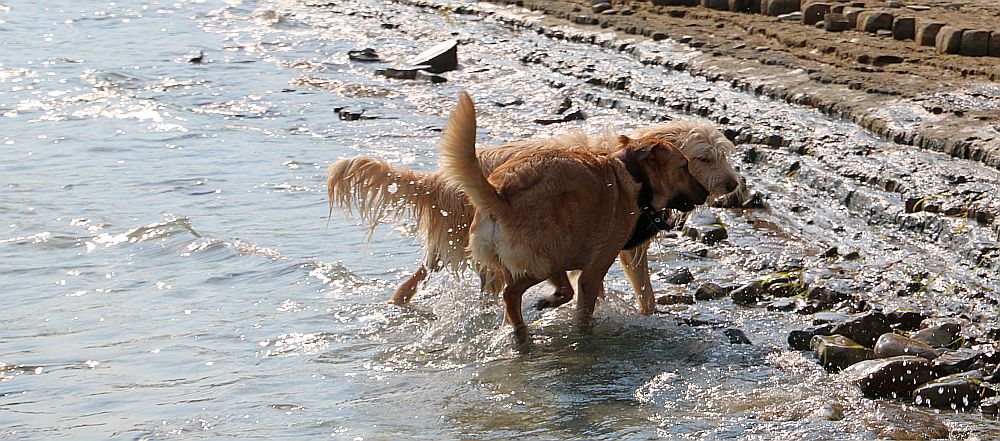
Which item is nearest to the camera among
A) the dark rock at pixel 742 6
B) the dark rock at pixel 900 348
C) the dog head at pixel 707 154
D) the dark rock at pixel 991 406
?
the dark rock at pixel 991 406

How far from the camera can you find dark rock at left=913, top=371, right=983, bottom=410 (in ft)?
17.2

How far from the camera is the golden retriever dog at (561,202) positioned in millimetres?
5809

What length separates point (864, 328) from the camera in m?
6.11

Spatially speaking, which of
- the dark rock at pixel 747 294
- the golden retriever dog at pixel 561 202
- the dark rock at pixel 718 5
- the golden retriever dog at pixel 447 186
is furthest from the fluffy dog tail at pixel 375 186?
the dark rock at pixel 718 5

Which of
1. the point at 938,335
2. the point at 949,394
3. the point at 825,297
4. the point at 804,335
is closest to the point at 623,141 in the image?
the point at 804,335

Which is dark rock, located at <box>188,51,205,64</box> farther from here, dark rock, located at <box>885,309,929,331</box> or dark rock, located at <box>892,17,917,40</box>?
dark rock, located at <box>885,309,929,331</box>

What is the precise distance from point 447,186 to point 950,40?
7653 mm

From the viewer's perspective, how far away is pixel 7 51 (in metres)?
18.2

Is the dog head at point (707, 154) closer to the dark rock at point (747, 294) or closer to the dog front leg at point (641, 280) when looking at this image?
the dog front leg at point (641, 280)

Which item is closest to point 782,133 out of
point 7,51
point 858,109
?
point 858,109

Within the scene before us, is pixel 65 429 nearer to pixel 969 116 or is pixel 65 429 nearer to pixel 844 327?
pixel 844 327

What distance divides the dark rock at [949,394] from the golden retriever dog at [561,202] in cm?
168

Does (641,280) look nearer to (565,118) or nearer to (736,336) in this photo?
(736,336)

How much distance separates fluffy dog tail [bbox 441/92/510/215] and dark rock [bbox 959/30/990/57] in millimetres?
7764
